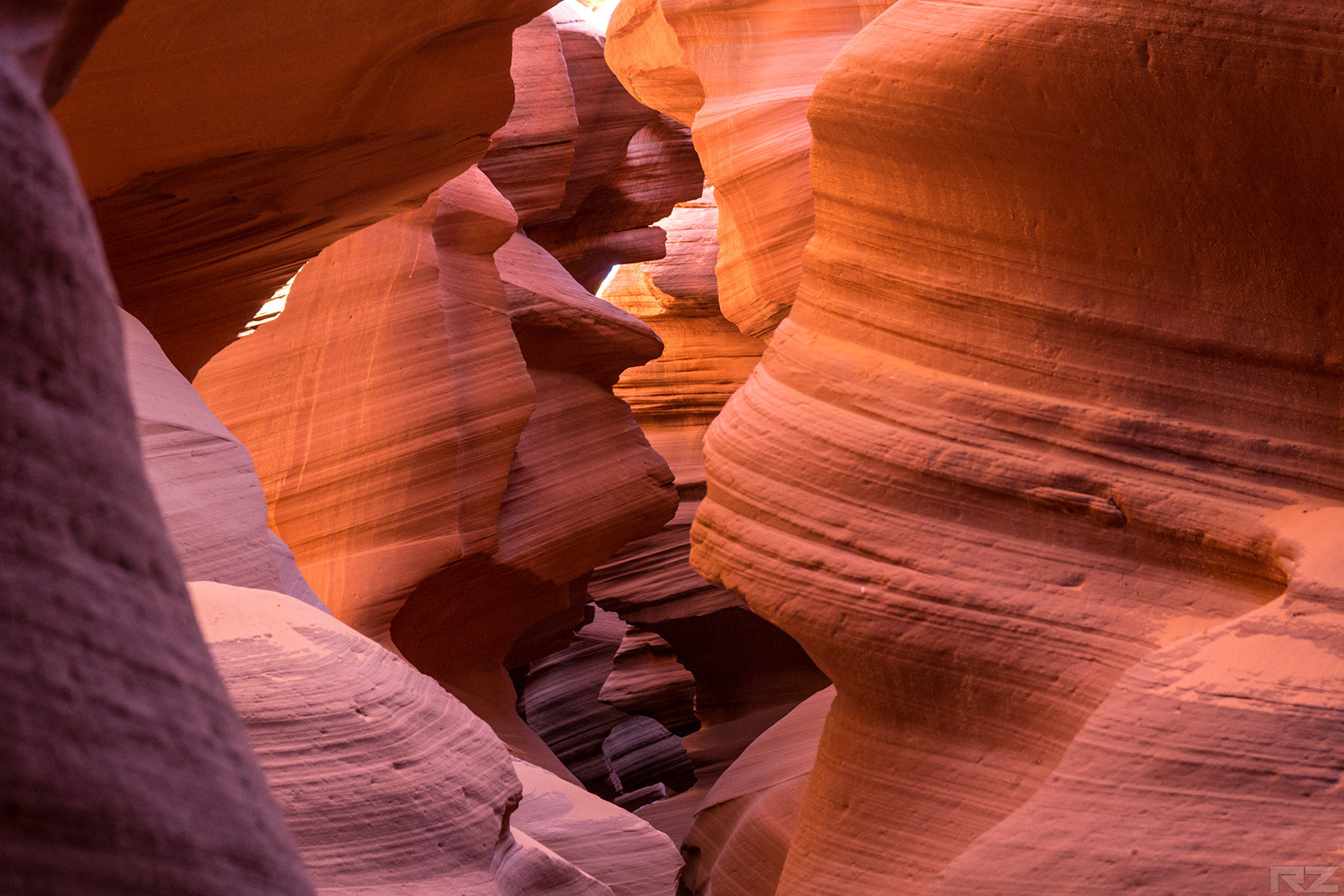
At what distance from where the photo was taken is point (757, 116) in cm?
712

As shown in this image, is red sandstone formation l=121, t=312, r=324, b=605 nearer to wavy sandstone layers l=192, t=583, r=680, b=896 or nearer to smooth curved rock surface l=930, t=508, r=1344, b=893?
wavy sandstone layers l=192, t=583, r=680, b=896

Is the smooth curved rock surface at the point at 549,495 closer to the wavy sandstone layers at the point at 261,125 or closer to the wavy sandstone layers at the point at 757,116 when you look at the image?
the wavy sandstone layers at the point at 757,116

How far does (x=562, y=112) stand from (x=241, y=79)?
497cm

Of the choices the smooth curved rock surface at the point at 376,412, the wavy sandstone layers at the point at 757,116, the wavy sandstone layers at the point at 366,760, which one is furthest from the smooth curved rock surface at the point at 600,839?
the wavy sandstone layers at the point at 757,116

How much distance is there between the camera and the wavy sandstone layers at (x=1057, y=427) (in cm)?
280

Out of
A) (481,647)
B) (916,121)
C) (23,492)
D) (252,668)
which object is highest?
(23,492)

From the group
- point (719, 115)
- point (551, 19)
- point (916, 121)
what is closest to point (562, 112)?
point (551, 19)

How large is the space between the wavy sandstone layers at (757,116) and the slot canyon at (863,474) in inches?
105

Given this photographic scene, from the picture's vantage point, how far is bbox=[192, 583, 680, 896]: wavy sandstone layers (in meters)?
2.61

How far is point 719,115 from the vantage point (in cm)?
731

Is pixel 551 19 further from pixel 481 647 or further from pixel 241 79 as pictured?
pixel 241 79

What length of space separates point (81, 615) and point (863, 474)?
268cm

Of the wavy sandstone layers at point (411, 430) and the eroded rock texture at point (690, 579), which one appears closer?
the wavy sandstone layers at point (411, 430)

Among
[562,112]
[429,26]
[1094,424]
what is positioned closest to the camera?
[1094,424]
